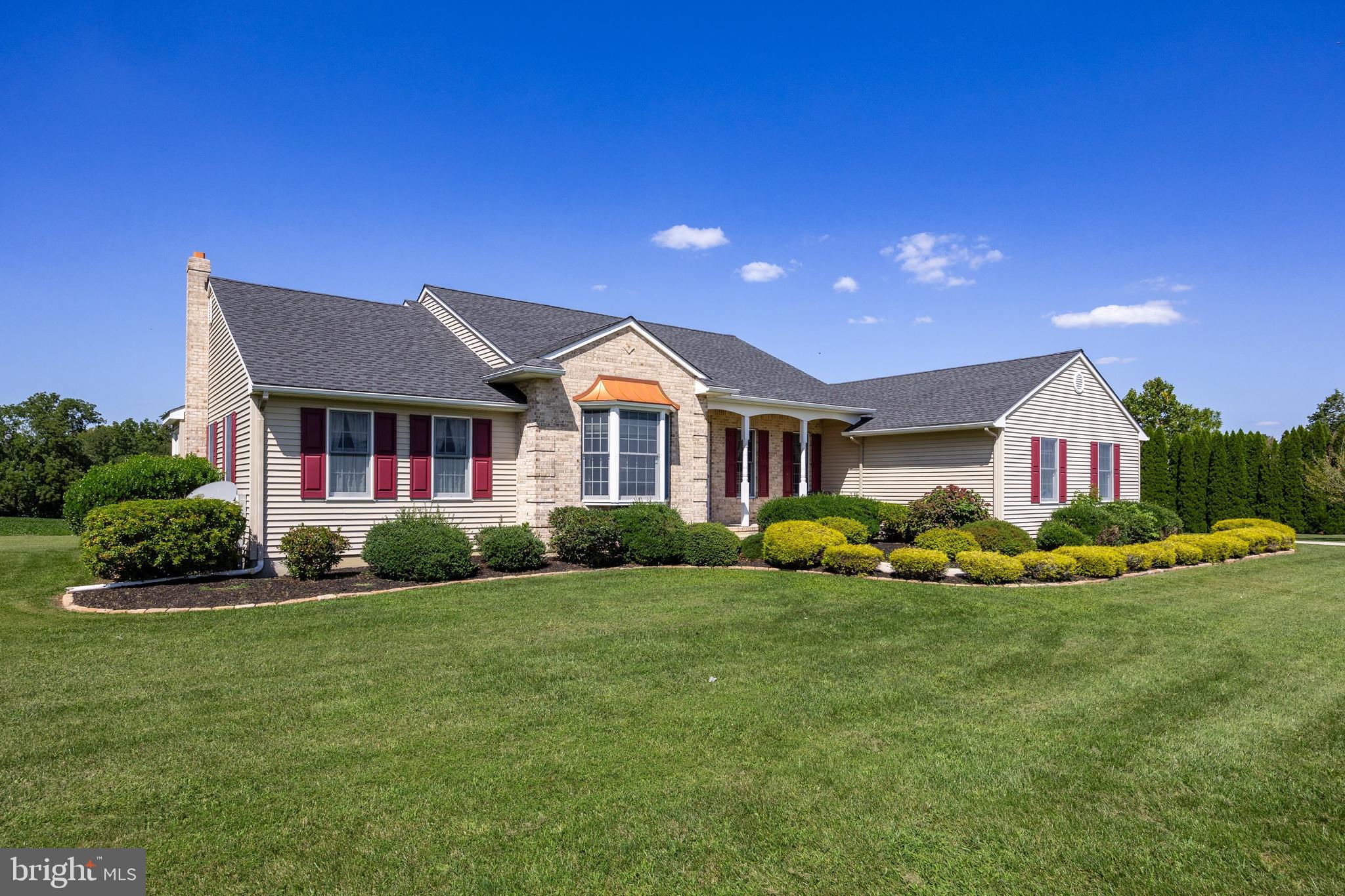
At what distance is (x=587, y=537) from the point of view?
14.3m

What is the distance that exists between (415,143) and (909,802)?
16.2 meters

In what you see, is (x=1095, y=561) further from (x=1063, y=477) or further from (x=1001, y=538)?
(x=1063, y=477)

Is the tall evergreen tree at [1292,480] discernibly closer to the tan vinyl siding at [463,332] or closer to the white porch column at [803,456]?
the white porch column at [803,456]

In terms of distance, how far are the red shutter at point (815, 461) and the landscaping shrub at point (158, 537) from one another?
16144 millimetres

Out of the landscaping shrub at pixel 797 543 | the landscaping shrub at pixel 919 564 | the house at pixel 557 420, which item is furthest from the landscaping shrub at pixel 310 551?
the landscaping shrub at pixel 919 564

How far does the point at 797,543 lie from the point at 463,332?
10335 millimetres

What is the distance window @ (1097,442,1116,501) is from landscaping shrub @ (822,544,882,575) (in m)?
12.7

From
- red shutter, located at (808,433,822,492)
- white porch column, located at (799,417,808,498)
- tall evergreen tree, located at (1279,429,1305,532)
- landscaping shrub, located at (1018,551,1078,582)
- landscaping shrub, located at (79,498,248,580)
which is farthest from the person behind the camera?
tall evergreen tree, located at (1279,429,1305,532)

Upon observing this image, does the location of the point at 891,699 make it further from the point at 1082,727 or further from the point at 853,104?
the point at 853,104

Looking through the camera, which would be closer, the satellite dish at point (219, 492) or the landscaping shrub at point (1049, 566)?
the landscaping shrub at point (1049, 566)

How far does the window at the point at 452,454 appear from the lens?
15.9 m

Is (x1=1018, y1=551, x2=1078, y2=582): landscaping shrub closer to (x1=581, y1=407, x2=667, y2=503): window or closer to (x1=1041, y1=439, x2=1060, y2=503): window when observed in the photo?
(x1=581, y1=407, x2=667, y2=503): window

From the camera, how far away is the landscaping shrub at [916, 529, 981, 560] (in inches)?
569

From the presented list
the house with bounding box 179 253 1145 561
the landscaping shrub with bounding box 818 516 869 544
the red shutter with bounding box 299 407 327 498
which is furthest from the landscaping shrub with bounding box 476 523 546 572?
the landscaping shrub with bounding box 818 516 869 544
